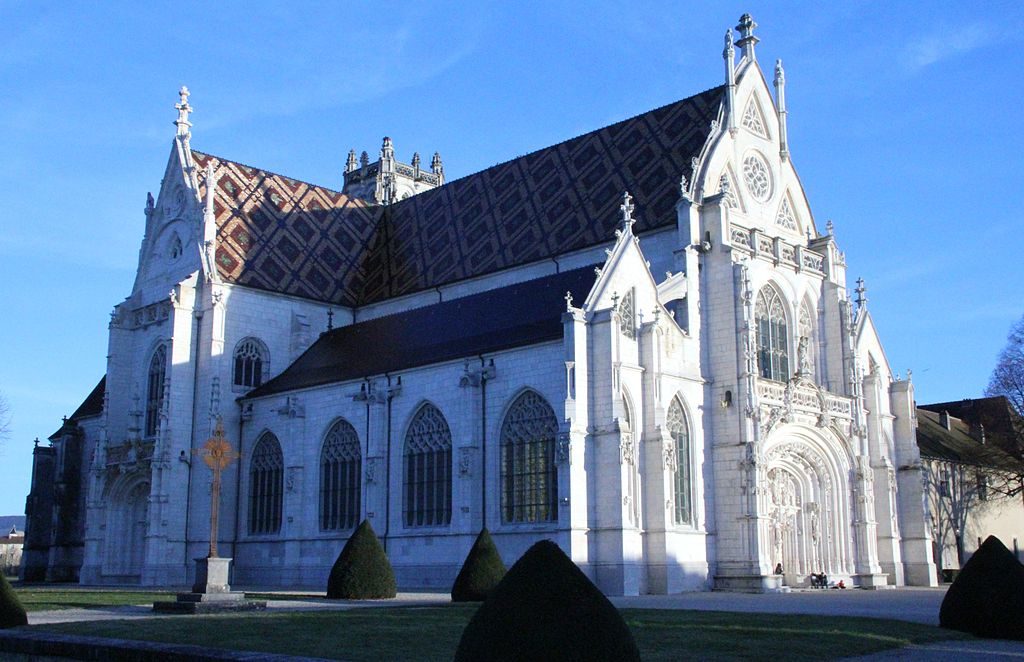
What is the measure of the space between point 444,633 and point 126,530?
29111 mm

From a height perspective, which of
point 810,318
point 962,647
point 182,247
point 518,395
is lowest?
point 962,647

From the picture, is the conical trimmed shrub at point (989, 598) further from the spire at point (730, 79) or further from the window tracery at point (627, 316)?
the spire at point (730, 79)

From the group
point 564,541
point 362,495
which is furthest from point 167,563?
point 564,541

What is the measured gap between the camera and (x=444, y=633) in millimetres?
15398

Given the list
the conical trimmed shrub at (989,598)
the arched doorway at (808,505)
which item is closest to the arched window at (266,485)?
the arched doorway at (808,505)

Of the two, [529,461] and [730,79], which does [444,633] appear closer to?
[529,461]

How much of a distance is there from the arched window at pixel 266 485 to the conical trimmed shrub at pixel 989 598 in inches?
1004

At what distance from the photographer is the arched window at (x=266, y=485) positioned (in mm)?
38281

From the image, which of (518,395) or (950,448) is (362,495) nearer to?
(518,395)

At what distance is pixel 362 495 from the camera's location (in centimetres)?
3459

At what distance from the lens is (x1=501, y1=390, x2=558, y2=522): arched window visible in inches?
1181

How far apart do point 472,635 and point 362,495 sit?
2620 centimetres

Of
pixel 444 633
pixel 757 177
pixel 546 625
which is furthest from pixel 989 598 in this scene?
pixel 757 177

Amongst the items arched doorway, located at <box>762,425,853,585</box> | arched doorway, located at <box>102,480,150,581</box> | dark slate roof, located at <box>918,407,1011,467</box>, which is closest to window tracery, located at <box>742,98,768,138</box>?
arched doorway, located at <box>762,425,853,585</box>
